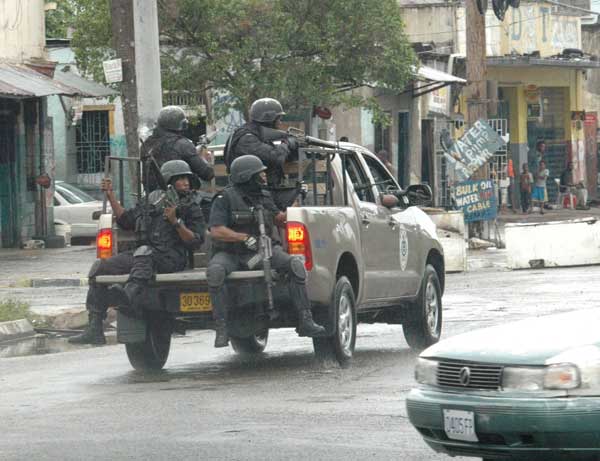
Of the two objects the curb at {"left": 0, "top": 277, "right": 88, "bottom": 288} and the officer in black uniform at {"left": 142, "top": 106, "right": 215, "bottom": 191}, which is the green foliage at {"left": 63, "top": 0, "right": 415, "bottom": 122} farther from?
the officer in black uniform at {"left": 142, "top": 106, "right": 215, "bottom": 191}

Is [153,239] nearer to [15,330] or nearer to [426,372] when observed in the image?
[15,330]

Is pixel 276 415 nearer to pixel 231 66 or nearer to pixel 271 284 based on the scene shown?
pixel 271 284

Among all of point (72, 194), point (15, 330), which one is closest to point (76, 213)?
point (72, 194)

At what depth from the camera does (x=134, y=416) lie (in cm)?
973

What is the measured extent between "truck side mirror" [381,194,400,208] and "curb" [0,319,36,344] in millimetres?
4640

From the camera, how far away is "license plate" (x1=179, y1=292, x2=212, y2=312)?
1191 centimetres

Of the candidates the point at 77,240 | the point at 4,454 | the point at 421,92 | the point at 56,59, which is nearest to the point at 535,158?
the point at 421,92

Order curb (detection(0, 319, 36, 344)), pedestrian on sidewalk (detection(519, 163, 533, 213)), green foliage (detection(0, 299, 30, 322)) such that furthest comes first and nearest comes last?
1. pedestrian on sidewalk (detection(519, 163, 533, 213))
2. green foliage (detection(0, 299, 30, 322))
3. curb (detection(0, 319, 36, 344))

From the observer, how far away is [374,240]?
13.2 metres

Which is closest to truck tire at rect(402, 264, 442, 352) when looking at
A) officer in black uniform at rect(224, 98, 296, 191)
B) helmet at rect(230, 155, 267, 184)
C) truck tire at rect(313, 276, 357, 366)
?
truck tire at rect(313, 276, 357, 366)

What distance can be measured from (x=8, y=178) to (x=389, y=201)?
1837 cm

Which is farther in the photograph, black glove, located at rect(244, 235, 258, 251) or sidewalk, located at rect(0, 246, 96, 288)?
sidewalk, located at rect(0, 246, 96, 288)

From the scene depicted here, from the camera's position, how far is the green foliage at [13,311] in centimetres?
1661

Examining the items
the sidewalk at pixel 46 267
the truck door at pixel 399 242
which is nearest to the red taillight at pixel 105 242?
the truck door at pixel 399 242
